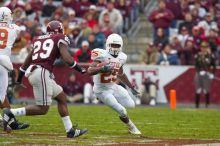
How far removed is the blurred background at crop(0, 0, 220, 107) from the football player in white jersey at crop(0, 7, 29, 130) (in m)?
7.37

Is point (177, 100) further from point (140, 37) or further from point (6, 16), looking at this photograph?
point (6, 16)

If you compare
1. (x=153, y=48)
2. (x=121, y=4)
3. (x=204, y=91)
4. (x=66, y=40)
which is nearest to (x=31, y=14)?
(x=121, y=4)

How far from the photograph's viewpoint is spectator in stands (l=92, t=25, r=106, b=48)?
22.1 m

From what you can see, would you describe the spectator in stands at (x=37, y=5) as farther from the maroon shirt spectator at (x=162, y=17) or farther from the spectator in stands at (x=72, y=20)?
the maroon shirt spectator at (x=162, y=17)

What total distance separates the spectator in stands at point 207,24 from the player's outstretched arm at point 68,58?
11262 millimetres

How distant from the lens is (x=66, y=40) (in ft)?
36.6

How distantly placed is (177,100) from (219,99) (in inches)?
42.4

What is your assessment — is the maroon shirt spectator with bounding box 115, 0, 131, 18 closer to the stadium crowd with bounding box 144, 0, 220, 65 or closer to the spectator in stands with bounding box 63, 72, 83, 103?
the stadium crowd with bounding box 144, 0, 220, 65

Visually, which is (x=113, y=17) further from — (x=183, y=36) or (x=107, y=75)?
(x=107, y=75)

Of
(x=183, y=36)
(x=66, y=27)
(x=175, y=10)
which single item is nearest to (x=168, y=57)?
(x=183, y=36)

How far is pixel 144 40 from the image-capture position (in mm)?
23500

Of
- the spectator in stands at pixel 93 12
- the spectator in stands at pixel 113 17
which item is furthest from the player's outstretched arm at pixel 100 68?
the spectator in stands at pixel 93 12

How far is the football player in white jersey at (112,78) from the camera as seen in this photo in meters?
12.1

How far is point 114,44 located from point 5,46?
163 centimetres
